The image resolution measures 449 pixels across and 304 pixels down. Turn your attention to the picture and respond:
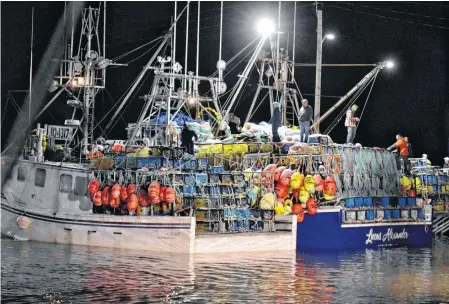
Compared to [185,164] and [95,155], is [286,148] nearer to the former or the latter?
[185,164]

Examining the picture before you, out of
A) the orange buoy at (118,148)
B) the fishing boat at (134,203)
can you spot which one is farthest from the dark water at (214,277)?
the orange buoy at (118,148)

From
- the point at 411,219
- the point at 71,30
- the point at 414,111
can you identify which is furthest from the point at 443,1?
the point at 71,30

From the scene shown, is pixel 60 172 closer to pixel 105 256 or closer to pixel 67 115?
pixel 105 256

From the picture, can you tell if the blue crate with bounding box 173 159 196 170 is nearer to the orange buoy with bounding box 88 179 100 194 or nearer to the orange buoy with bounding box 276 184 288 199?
the orange buoy with bounding box 88 179 100 194

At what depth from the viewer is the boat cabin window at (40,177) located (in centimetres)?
2912

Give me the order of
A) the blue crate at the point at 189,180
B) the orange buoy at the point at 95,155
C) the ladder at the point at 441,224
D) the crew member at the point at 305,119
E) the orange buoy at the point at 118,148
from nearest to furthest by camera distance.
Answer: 1. the blue crate at the point at 189,180
2. the orange buoy at the point at 95,155
3. the orange buoy at the point at 118,148
4. the crew member at the point at 305,119
5. the ladder at the point at 441,224

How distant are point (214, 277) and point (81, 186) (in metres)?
7.29

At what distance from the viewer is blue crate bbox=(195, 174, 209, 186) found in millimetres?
26906

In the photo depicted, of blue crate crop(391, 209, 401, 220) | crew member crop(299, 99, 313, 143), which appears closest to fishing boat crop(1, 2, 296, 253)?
crew member crop(299, 99, 313, 143)

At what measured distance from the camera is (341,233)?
28656 millimetres

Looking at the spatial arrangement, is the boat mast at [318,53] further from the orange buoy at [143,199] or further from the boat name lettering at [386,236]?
the orange buoy at [143,199]

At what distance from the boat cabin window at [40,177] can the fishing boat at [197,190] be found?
31 millimetres

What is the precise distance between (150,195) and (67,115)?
730 inches

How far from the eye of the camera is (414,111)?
45.8 metres
